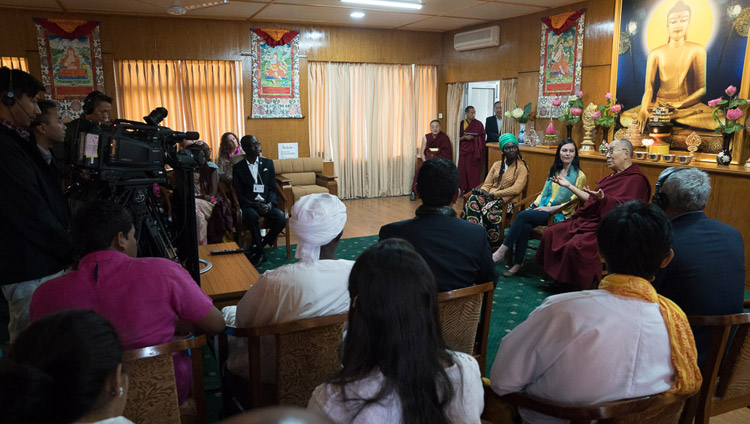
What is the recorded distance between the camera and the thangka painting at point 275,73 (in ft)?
25.2

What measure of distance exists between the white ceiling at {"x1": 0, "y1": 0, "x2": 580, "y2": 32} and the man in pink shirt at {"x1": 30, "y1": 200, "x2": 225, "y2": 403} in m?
5.11

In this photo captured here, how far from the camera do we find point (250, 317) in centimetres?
185

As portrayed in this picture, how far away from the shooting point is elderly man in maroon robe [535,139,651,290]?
380cm

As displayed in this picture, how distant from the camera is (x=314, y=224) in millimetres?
1989

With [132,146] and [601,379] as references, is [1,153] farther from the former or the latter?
[601,379]

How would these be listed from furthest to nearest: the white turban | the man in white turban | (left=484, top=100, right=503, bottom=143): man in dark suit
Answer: (left=484, top=100, right=503, bottom=143): man in dark suit, the white turban, the man in white turban

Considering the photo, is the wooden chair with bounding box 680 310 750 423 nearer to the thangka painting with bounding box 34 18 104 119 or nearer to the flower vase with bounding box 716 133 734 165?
the flower vase with bounding box 716 133 734 165

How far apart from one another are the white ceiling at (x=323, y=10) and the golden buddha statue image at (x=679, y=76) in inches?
57.1

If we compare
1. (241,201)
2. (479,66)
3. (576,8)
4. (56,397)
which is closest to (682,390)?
(56,397)

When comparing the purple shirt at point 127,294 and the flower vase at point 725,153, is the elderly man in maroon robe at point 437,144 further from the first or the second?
the purple shirt at point 127,294

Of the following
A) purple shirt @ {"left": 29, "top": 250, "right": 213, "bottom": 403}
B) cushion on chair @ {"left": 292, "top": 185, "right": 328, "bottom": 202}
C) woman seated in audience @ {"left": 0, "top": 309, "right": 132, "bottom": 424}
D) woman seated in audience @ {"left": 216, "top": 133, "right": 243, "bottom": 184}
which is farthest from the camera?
cushion on chair @ {"left": 292, "top": 185, "right": 328, "bottom": 202}

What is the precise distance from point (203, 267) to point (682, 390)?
2.44 m

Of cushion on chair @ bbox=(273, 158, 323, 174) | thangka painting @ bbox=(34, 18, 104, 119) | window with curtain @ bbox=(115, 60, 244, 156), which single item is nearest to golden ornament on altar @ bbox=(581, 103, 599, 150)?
cushion on chair @ bbox=(273, 158, 323, 174)

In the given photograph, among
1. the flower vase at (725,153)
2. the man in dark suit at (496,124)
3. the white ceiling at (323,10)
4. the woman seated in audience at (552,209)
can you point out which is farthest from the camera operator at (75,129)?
the man in dark suit at (496,124)
